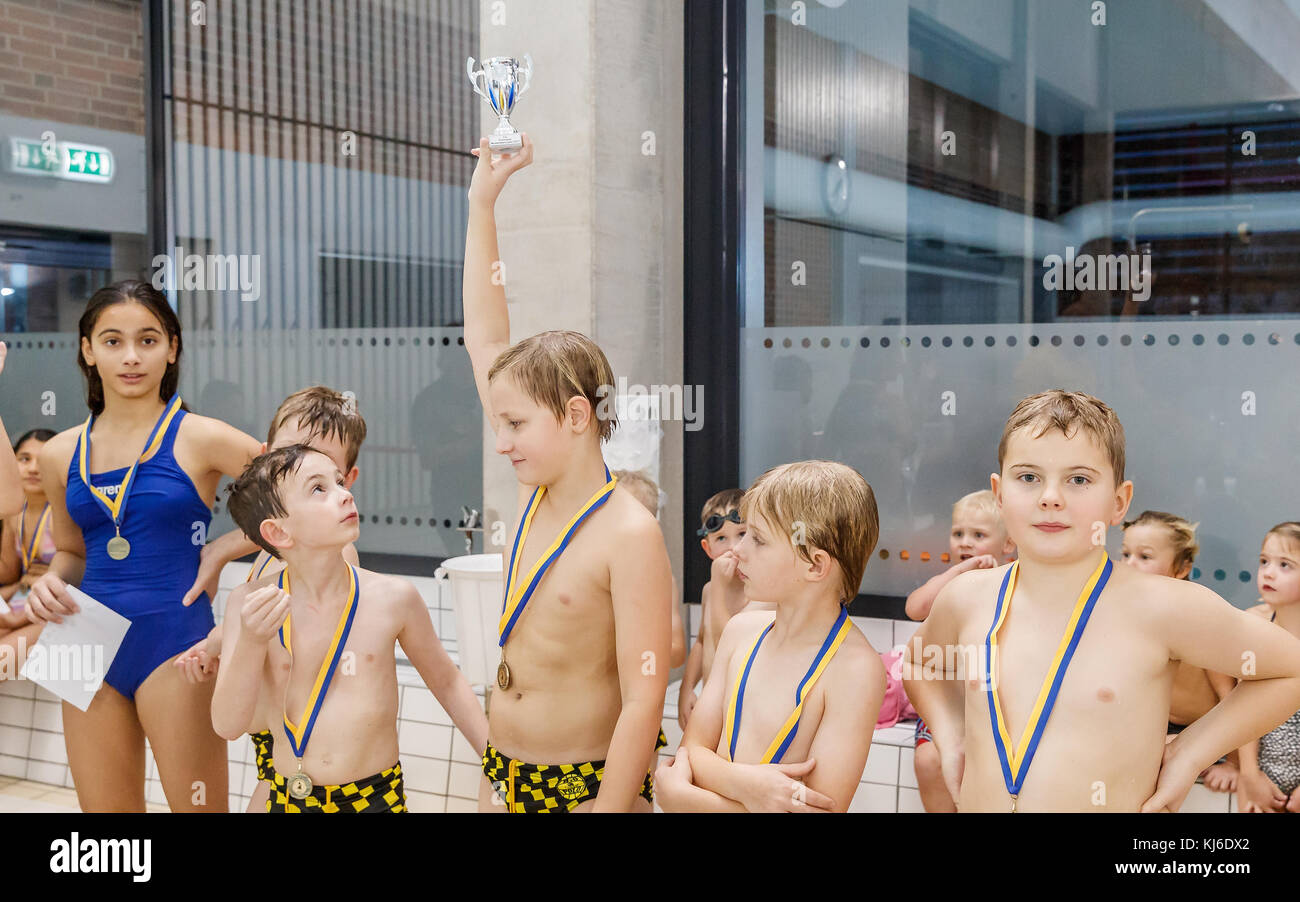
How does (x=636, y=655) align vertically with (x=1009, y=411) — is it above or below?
below

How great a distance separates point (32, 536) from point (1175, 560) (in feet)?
14.9

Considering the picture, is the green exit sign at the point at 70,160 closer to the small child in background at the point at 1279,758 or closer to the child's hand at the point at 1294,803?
the small child in background at the point at 1279,758

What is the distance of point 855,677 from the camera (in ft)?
6.52

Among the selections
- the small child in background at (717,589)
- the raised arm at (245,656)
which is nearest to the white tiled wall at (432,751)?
the small child in background at (717,589)

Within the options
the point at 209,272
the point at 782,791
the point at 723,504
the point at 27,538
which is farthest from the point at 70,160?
the point at 782,791

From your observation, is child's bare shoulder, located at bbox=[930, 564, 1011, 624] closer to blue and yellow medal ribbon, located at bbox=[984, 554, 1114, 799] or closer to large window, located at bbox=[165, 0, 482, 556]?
→ blue and yellow medal ribbon, located at bbox=[984, 554, 1114, 799]

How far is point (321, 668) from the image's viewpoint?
89.1 inches

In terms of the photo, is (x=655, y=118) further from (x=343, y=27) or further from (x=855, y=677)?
(x=855, y=677)

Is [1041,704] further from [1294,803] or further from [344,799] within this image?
[1294,803]

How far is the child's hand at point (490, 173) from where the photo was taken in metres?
2.51

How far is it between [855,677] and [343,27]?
4.27 meters
